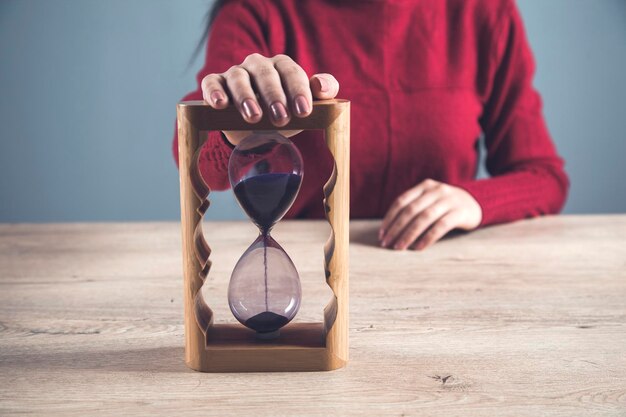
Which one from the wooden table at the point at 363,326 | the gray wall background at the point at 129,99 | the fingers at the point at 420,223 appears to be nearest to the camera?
the wooden table at the point at 363,326

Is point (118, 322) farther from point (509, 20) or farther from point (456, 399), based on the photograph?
point (509, 20)

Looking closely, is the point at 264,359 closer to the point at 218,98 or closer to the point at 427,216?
the point at 218,98

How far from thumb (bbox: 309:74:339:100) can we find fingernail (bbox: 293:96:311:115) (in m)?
0.05

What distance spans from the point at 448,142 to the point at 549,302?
80cm

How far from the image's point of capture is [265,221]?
2.53 ft

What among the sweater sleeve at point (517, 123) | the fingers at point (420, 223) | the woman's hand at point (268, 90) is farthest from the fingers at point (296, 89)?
the sweater sleeve at point (517, 123)

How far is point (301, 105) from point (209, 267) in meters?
0.20

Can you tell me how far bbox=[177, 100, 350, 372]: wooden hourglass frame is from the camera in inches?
28.8

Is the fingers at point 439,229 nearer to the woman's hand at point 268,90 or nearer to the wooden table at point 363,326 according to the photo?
the wooden table at point 363,326

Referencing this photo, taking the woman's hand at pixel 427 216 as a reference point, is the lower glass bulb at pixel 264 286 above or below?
above

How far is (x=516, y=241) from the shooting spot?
1.32 metres

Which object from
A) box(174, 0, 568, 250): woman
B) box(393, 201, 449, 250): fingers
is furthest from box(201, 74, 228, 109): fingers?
box(174, 0, 568, 250): woman

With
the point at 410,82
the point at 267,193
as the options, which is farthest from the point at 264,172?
the point at 410,82

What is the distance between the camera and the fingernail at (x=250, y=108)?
71 cm
